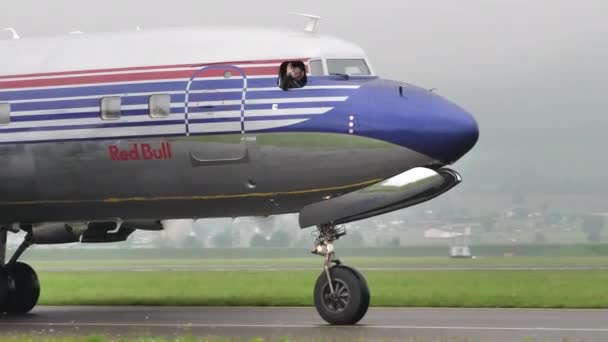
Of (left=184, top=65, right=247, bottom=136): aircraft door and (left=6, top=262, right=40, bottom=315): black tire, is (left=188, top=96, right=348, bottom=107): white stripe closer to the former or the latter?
(left=184, top=65, right=247, bottom=136): aircraft door

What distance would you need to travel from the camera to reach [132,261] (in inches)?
2527

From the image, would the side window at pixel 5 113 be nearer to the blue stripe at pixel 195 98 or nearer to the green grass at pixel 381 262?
the blue stripe at pixel 195 98

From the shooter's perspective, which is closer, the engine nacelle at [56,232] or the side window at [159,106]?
the side window at [159,106]

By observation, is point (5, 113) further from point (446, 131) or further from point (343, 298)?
point (446, 131)

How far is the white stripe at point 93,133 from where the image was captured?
2293 centimetres

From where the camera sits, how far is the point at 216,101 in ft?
74.0

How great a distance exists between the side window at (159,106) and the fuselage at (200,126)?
1.0 inches

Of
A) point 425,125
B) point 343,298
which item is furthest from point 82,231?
point 425,125

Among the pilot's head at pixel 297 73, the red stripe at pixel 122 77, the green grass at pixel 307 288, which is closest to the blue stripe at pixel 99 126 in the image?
the red stripe at pixel 122 77

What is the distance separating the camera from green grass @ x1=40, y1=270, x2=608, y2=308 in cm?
2958

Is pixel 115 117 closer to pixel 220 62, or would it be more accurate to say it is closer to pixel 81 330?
pixel 220 62

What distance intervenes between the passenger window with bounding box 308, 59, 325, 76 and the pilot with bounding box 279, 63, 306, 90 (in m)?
0.17

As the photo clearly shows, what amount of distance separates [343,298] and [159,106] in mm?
4776

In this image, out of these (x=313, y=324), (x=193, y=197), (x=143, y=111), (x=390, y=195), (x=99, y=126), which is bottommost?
(x=313, y=324)
